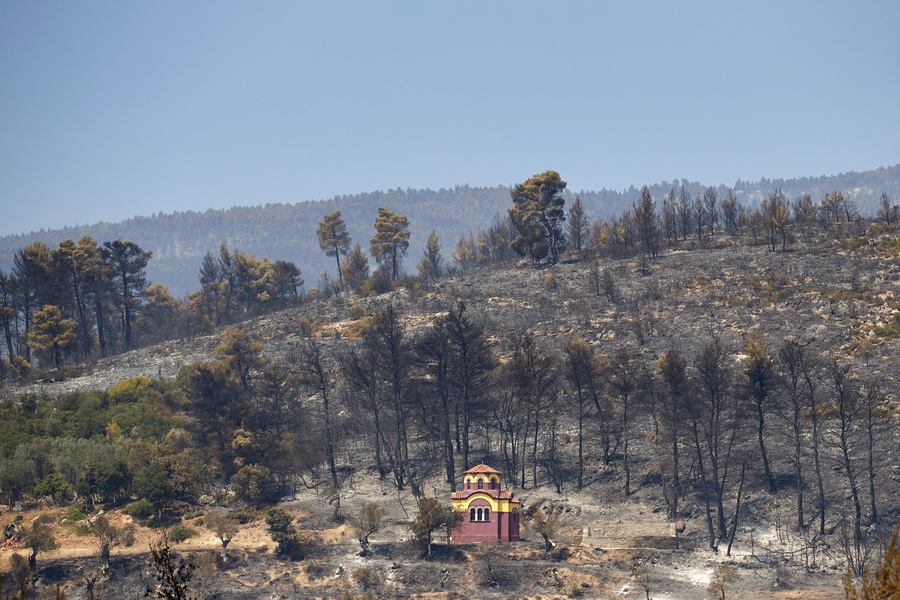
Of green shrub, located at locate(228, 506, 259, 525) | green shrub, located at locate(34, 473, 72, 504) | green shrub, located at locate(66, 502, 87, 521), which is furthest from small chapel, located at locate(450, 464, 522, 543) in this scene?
green shrub, located at locate(34, 473, 72, 504)

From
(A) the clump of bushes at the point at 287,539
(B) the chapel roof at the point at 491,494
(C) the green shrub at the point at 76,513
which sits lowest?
(A) the clump of bushes at the point at 287,539

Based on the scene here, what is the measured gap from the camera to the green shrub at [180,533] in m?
43.3

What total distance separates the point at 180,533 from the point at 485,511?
17.1m

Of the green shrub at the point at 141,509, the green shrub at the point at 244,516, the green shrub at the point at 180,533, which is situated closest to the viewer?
the green shrub at the point at 180,533

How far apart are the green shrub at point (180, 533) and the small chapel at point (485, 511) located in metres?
14.8

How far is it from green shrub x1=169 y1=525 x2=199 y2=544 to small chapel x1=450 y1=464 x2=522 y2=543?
14821mm

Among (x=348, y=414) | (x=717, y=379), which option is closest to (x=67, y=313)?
(x=348, y=414)

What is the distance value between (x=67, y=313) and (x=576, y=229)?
226 ft

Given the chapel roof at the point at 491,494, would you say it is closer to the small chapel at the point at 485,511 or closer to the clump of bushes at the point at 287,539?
the small chapel at the point at 485,511

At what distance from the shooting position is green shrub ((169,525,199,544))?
43.3 metres

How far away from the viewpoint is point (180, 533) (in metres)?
43.8

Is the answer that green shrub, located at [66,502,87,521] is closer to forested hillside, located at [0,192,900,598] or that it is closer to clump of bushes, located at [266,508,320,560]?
forested hillside, located at [0,192,900,598]

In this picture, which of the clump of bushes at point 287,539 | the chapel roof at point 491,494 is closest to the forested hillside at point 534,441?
the clump of bushes at point 287,539

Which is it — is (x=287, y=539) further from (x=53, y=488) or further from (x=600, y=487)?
(x=600, y=487)
